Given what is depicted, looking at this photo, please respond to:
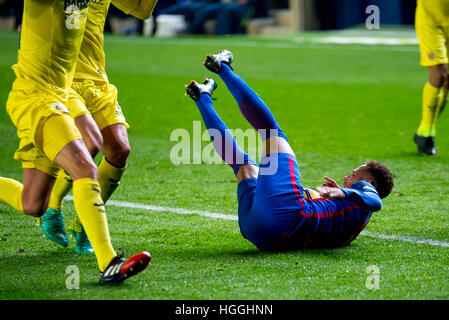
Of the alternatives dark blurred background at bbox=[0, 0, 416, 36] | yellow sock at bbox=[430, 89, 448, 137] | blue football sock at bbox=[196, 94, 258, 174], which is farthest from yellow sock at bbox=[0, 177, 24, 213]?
dark blurred background at bbox=[0, 0, 416, 36]

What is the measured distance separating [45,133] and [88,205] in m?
0.47

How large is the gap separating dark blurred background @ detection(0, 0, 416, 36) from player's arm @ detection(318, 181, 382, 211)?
18.9 meters

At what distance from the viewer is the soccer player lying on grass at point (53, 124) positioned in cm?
413

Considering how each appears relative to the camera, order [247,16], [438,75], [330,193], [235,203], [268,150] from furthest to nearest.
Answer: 1. [247,16]
2. [438,75]
3. [235,203]
4. [268,150]
5. [330,193]

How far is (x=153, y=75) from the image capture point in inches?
608

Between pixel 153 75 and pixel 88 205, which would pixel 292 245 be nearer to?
pixel 88 205

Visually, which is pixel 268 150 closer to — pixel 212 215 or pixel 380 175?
pixel 380 175

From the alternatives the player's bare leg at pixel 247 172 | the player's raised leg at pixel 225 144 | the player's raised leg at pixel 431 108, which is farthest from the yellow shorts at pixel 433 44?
the player's bare leg at pixel 247 172

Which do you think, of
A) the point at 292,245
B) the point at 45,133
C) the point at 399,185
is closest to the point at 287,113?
the point at 399,185

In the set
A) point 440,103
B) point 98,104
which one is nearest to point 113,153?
point 98,104

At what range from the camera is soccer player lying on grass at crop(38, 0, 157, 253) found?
4.98 meters

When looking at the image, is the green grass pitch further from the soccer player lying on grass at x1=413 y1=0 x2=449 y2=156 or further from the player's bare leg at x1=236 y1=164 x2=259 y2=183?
the player's bare leg at x1=236 y1=164 x2=259 y2=183

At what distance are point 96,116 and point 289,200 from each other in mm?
1398

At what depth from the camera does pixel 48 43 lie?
439cm
